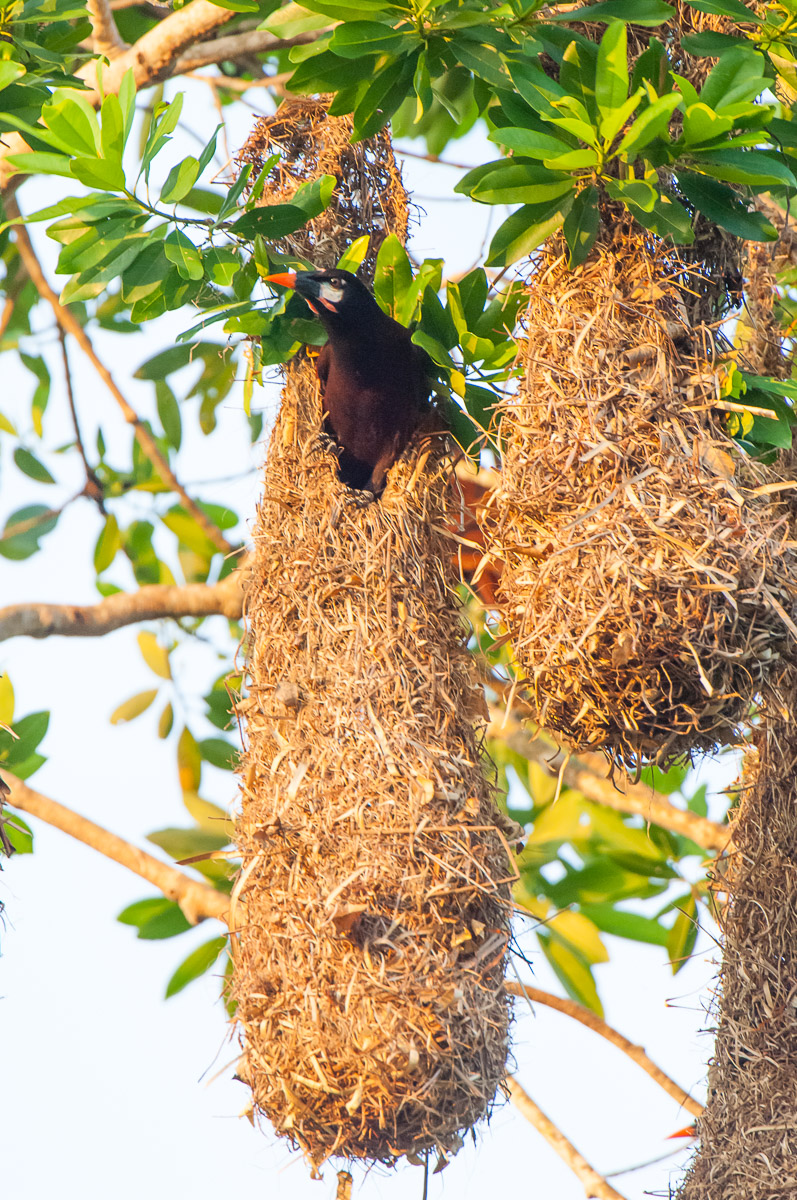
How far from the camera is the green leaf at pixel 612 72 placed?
139 cm

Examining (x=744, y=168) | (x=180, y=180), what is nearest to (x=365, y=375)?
(x=180, y=180)

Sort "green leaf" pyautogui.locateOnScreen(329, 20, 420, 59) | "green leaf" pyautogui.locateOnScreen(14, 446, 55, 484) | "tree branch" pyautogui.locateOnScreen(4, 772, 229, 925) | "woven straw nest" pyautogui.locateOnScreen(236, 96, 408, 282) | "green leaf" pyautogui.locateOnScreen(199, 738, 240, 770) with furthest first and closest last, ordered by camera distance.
Answer: "green leaf" pyautogui.locateOnScreen(14, 446, 55, 484) < "green leaf" pyautogui.locateOnScreen(199, 738, 240, 770) < "tree branch" pyautogui.locateOnScreen(4, 772, 229, 925) < "woven straw nest" pyautogui.locateOnScreen(236, 96, 408, 282) < "green leaf" pyautogui.locateOnScreen(329, 20, 420, 59)

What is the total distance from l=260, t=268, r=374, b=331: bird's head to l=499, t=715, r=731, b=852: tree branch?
3.53 ft

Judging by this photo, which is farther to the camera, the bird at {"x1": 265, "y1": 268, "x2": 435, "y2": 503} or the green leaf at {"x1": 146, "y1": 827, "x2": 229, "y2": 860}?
the green leaf at {"x1": 146, "y1": 827, "x2": 229, "y2": 860}

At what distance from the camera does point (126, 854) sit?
2.57m

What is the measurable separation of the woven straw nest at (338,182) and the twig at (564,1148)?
1610mm

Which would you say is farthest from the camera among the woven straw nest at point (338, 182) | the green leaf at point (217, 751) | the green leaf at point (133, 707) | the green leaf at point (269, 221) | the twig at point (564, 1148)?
the green leaf at point (133, 707)

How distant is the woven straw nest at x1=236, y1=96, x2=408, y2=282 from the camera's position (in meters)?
1.93

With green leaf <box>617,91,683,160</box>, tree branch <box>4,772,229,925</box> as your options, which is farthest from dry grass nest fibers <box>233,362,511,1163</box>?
tree branch <box>4,772,229,925</box>

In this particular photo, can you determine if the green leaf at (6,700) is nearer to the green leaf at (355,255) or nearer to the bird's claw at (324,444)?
the bird's claw at (324,444)

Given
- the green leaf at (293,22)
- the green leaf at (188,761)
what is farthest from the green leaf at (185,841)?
the green leaf at (293,22)

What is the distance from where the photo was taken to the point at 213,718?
7.88 ft

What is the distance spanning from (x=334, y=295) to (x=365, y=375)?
5.0 inches

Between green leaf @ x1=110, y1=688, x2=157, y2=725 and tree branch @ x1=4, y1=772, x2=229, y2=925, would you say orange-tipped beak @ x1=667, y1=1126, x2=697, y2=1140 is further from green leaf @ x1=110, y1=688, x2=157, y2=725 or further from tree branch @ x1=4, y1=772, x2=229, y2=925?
green leaf @ x1=110, y1=688, x2=157, y2=725
